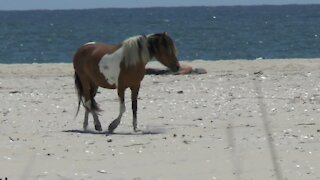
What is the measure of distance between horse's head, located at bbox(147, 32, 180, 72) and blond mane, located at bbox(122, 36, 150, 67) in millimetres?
88

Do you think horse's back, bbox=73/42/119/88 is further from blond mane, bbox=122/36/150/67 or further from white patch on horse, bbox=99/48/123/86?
blond mane, bbox=122/36/150/67

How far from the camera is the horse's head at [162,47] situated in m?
13.7

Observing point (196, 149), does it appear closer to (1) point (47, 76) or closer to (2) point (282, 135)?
(2) point (282, 135)

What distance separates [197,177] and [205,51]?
38725 mm

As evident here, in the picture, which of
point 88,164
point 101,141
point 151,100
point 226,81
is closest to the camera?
point 88,164

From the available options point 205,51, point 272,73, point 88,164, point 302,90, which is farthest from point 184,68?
point 205,51

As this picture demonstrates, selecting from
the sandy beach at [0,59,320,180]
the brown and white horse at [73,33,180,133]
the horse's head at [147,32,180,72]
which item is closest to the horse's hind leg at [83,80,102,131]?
the brown and white horse at [73,33,180,133]

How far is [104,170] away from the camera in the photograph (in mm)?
10609

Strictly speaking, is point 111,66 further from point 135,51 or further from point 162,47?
point 162,47

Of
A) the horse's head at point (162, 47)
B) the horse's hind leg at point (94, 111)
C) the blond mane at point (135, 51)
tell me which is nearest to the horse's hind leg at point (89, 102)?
the horse's hind leg at point (94, 111)

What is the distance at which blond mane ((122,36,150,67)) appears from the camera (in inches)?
537

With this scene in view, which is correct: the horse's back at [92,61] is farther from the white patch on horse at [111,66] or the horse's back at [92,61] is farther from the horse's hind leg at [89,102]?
the horse's hind leg at [89,102]

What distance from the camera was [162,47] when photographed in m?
13.7

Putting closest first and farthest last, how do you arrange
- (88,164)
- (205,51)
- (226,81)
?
(88,164) < (226,81) < (205,51)
